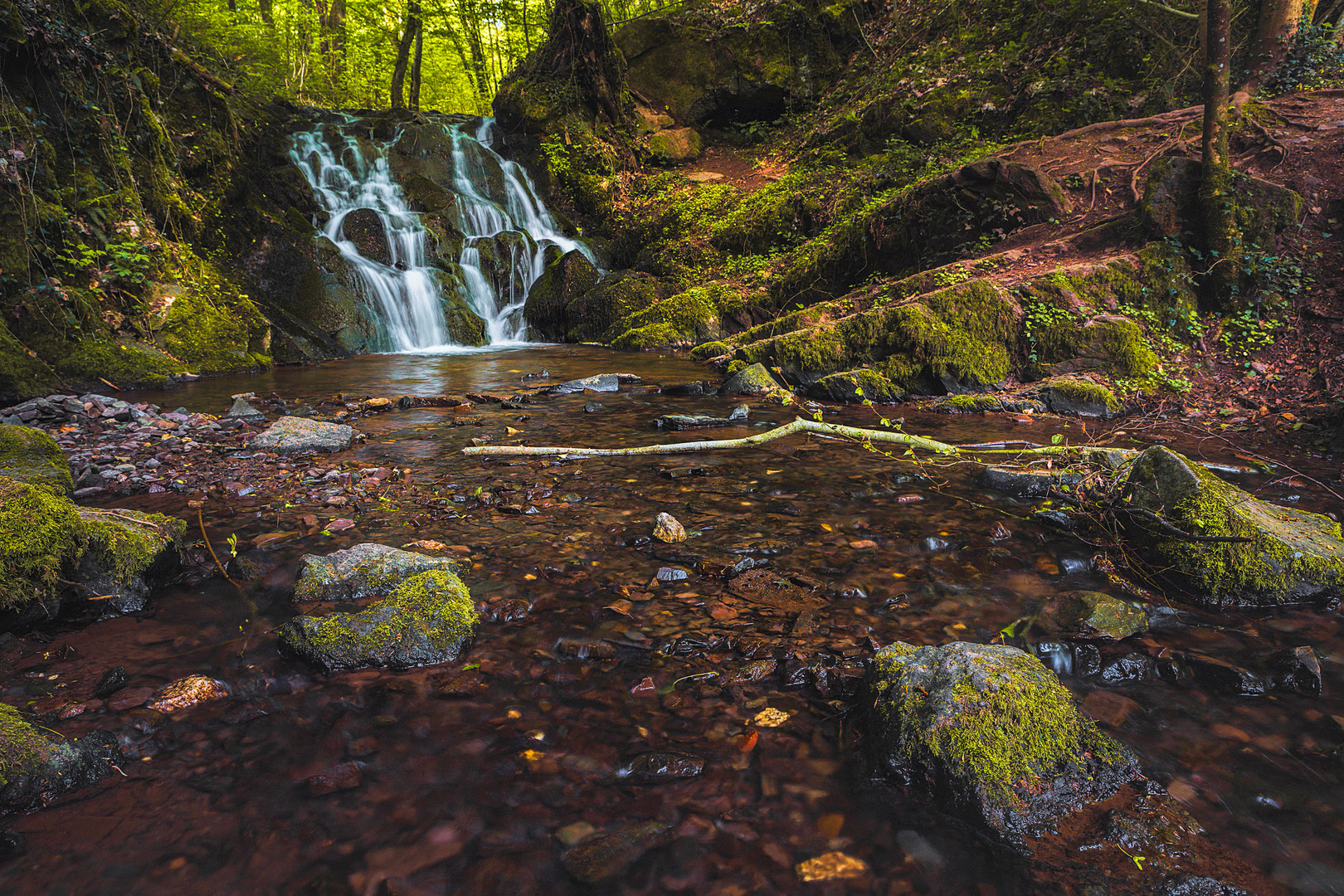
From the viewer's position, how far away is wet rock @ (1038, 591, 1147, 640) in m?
2.76

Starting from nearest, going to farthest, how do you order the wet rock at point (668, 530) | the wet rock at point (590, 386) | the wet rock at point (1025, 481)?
the wet rock at point (668, 530) < the wet rock at point (1025, 481) < the wet rock at point (590, 386)

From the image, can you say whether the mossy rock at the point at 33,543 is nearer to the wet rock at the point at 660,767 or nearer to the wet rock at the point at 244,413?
the wet rock at the point at 660,767

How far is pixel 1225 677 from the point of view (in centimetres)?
247

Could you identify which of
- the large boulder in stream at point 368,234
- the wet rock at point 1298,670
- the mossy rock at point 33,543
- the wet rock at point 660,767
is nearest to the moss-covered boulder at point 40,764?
the mossy rock at point 33,543

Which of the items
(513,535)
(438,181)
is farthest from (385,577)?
(438,181)

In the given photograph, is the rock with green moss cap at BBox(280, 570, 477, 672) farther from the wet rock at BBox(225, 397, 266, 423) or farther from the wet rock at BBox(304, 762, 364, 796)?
the wet rock at BBox(225, 397, 266, 423)

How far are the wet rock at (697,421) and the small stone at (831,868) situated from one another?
5.07 meters

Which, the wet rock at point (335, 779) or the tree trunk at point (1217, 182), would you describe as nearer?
the wet rock at point (335, 779)

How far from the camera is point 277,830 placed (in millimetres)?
1850

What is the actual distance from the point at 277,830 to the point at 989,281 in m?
9.19

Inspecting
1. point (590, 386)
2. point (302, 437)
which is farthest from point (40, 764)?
point (590, 386)

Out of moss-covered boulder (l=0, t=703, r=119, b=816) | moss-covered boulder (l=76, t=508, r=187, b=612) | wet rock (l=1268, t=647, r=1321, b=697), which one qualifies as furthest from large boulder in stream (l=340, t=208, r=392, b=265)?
wet rock (l=1268, t=647, r=1321, b=697)

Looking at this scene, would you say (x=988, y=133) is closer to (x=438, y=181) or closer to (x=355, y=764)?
(x=438, y=181)

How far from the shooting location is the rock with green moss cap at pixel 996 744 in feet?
6.11
